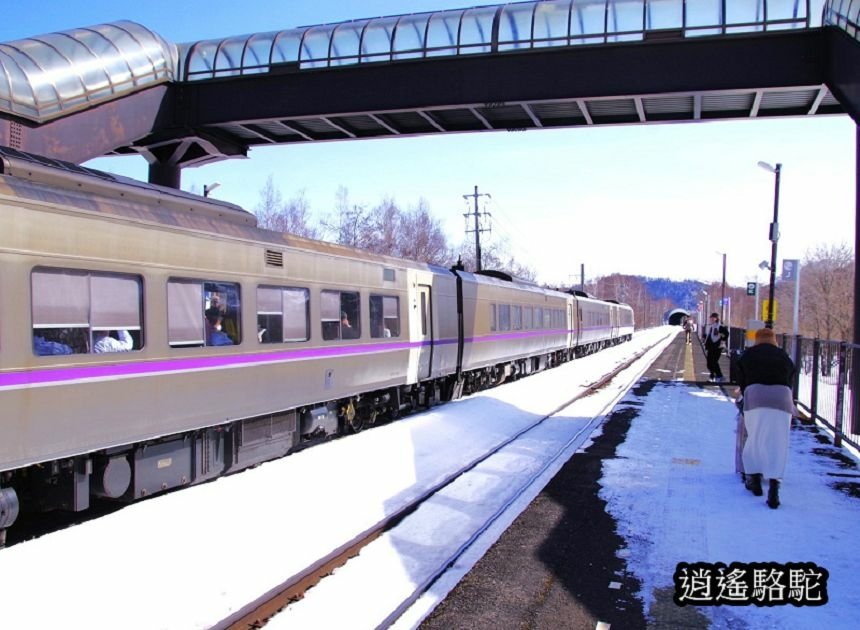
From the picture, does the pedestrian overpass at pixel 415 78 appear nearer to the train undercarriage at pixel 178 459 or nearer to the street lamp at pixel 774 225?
the street lamp at pixel 774 225

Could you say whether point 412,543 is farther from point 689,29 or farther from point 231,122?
point 231,122

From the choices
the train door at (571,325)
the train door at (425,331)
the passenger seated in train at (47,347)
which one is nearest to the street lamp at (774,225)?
the train door at (571,325)

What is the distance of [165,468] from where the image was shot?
710cm

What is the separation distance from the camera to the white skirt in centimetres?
697

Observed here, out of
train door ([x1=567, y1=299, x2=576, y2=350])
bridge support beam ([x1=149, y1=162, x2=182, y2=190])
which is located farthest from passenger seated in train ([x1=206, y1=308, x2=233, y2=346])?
train door ([x1=567, y1=299, x2=576, y2=350])

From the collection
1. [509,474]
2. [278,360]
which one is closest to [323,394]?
[278,360]

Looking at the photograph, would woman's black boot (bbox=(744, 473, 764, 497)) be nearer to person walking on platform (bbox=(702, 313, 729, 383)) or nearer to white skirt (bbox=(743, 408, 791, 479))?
white skirt (bbox=(743, 408, 791, 479))

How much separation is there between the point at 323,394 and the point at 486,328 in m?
8.57

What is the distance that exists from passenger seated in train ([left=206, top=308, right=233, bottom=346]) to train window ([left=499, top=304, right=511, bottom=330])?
12263 millimetres

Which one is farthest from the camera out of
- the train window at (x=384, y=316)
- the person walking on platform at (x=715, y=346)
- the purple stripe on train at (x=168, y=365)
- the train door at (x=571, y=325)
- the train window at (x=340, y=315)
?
the train door at (x=571, y=325)

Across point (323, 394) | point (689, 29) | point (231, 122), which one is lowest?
point (323, 394)

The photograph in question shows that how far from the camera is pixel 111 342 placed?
6.23m

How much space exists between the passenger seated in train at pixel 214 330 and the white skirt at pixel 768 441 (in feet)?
18.4

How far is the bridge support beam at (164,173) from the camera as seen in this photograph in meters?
24.5
